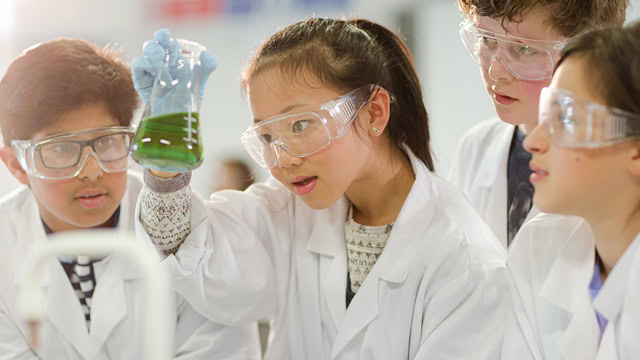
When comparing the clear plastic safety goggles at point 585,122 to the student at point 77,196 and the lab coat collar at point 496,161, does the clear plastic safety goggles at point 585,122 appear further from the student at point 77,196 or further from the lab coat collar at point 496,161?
the student at point 77,196

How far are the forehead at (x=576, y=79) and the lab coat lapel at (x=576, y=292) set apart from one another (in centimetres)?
36

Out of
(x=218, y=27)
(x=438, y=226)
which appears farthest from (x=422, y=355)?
(x=218, y=27)

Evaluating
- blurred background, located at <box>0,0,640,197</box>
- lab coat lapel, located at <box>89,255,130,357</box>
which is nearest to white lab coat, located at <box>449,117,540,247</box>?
lab coat lapel, located at <box>89,255,130,357</box>

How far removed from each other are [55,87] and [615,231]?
141 cm

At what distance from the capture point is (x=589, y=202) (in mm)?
1322

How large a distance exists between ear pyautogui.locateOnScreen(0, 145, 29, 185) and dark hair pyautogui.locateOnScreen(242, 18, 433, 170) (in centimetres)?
68

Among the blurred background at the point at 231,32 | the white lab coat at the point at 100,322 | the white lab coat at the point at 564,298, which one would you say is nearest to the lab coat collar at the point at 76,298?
the white lab coat at the point at 100,322

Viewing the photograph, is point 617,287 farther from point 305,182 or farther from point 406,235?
point 305,182

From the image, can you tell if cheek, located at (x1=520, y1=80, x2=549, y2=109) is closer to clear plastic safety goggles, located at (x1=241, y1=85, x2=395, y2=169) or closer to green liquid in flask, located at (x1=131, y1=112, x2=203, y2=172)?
clear plastic safety goggles, located at (x1=241, y1=85, x2=395, y2=169)

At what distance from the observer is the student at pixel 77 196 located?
1.73 meters

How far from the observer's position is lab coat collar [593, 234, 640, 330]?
4.35ft

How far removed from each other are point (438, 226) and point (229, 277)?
560 millimetres

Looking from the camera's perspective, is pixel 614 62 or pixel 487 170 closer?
pixel 614 62

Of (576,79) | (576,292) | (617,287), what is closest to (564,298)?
(576,292)
